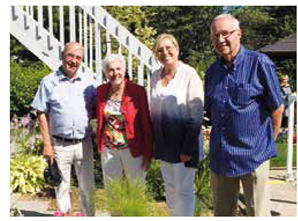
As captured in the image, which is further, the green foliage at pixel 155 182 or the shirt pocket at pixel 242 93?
the green foliage at pixel 155 182

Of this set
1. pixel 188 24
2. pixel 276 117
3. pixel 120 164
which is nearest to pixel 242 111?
pixel 276 117

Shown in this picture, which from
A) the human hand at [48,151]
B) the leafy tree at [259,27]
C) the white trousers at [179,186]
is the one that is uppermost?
the leafy tree at [259,27]

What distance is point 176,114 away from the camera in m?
3.39

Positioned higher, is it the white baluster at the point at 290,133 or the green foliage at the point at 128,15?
the green foliage at the point at 128,15

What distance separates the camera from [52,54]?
5.58m

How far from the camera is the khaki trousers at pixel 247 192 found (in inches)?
115

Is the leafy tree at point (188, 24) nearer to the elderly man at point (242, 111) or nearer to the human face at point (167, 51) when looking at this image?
the human face at point (167, 51)

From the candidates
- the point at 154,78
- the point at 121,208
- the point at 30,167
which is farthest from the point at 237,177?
the point at 30,167

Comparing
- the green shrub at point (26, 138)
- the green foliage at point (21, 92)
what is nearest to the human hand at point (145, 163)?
the green shrub at point (26, 138)

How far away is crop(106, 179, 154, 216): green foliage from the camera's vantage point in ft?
9.40

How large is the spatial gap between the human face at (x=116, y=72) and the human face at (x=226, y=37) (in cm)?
84

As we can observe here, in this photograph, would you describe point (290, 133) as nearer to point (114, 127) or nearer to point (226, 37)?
point (114, 127)

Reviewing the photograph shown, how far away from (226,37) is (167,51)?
603 mm
